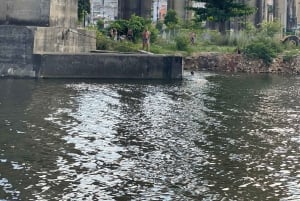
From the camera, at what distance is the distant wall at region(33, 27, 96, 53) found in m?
43.4

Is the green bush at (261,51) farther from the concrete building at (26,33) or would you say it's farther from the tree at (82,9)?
the concrete building at (26,33)

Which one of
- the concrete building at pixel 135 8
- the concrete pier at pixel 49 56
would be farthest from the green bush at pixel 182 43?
the concrete building at pixel 135 8

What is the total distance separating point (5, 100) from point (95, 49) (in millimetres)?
19379

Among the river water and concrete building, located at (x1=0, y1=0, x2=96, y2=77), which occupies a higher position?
concrete building, located at (x1=0, y1=0, x2=96, y2=77)

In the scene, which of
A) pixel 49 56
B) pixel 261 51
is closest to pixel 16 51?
pixel 49 56

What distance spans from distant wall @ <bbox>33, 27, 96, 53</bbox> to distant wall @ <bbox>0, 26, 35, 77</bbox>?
50cm

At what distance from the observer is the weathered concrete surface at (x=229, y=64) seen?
60.8m

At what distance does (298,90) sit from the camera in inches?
1706

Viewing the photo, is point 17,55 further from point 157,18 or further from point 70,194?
point 157,18

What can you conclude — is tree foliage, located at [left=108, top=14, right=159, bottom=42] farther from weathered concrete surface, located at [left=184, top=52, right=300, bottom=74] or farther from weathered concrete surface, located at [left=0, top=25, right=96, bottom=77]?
weathered concrete surface, located at [left=0, top=25, right=96, bottom=77]

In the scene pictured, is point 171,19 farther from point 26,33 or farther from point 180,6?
point 26,33

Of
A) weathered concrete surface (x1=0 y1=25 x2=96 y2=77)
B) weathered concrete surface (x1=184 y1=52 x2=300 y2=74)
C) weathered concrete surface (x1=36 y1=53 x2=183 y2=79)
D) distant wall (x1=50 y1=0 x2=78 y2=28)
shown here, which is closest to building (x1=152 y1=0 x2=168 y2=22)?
weathered concrete surface (x1=184 y1=52 x2=300 y2=74)

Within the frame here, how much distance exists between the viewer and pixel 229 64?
61.4m

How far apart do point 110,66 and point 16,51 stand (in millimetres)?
5587
